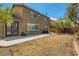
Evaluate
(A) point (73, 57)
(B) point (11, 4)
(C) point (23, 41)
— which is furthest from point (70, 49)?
(B) point (11, 4)

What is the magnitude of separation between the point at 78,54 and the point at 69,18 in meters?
0.62

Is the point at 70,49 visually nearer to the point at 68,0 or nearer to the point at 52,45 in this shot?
the point at 52,45

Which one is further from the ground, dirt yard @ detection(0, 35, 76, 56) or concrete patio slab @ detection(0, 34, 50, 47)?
concrete patio slab @ detection(0, 34, 50, 47)

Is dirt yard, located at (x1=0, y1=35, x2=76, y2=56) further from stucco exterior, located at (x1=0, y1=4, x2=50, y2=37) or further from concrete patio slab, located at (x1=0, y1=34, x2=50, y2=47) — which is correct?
stucco exterior, located at (x1=0, y1=4, x2=50, y2=37)

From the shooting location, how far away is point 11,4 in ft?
9.61

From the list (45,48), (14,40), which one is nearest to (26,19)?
(14,40)

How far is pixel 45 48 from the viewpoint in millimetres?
2943

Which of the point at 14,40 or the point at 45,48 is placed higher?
the point at 14,40

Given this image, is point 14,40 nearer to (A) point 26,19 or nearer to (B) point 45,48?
(A) point 26,19

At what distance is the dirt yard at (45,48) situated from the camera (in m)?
2.88

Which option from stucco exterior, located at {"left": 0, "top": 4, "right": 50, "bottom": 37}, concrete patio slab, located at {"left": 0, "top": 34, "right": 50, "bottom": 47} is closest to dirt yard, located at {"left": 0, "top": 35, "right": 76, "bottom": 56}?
concrete patio slab, located at {"left": 0, "top": 34, "right": 50, "bottom": 47}

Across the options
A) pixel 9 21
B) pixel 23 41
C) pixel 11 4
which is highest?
pixel 11 4

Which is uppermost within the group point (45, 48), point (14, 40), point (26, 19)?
point (26, 19)

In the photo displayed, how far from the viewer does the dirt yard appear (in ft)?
9.44
